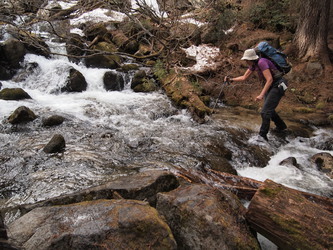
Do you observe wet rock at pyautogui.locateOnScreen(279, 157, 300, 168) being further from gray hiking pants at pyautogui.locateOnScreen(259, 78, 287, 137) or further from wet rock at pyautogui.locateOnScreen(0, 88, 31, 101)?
wet rock at pyautogui.locateOnScreen(0, 88, 31, 101)

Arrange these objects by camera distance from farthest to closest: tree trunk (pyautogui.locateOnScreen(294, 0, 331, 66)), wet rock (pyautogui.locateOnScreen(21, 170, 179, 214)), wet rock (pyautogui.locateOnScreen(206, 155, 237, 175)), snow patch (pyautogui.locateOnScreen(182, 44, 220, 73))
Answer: snow patch (pyautogui.locateOnScreen(182, 44, 220, 73)) < tree trunk (pyautogui.locateOnScreen(294, 0, 331, 66)) < wet rock (pyautogui.locateOnScreen(206, 155, 237, 175)) < wet rock (pyautogui.locateOnScreen(21, 170, 179, 214))

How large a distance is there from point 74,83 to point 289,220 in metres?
9.18

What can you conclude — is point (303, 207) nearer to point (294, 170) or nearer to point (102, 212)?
point (102, 212)

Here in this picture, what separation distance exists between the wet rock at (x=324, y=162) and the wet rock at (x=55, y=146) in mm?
5672

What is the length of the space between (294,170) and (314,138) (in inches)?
84.9

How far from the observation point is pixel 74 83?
964cm

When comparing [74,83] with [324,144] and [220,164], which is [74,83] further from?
[324,144]

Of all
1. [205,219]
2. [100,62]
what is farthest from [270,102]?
[100,62]

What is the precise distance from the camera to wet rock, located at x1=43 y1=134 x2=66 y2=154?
511 centimetres

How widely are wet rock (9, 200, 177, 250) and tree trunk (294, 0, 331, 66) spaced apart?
31.9ft

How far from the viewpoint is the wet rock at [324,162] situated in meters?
5.00

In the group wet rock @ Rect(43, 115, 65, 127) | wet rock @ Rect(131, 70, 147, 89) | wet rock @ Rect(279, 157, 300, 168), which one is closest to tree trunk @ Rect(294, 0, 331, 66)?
wet rock @ Rect(279, 157, 300, 168)

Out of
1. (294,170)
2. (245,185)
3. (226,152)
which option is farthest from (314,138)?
(245,185)

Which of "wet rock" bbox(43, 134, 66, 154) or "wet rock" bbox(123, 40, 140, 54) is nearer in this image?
"wet rock" bbox(43, 134, 66, 154)
